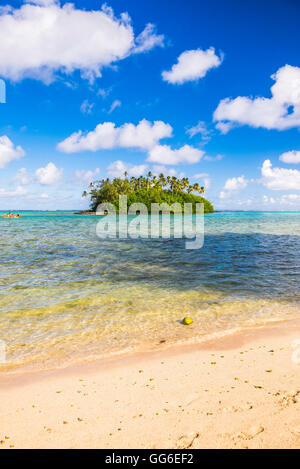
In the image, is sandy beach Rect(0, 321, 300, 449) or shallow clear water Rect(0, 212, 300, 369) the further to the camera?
shallow clear water Rect(0, 212, 300, 369)

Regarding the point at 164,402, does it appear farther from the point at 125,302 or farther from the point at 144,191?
the point at 144,191

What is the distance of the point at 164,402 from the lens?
14.1 ft

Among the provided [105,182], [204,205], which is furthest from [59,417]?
[204,205]

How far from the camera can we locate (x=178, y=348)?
6375 mm

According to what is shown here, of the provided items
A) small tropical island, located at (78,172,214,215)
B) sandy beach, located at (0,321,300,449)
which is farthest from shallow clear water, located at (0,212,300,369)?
small tropical island, located at (78,172,214,215)

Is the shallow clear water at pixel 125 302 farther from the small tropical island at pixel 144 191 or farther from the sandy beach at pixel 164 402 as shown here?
the small tropical island at pixel 144 191

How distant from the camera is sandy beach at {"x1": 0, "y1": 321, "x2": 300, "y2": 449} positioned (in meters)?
3.53

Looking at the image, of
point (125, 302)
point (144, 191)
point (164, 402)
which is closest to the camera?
point (164, 402)

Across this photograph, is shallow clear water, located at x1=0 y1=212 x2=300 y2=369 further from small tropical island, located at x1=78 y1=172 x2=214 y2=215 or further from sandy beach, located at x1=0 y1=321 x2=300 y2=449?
small tropical island, located at x1=78 y1=172 x2=214 y2=215

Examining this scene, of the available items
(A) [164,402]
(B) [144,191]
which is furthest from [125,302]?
(B) [144,191]

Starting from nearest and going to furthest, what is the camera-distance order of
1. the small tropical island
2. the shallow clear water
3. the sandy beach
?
the sandy beach, the shallow clear water, the small tropical island

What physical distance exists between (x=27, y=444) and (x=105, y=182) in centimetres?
14657

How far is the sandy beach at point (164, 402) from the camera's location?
3.53 metres

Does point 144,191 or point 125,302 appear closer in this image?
point 125,302
